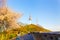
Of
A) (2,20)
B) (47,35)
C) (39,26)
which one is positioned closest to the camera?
(47,35)

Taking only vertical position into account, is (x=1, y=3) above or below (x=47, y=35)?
above

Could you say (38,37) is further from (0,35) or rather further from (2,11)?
(2,11)

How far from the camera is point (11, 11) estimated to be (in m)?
22.5

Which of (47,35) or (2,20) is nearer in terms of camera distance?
(47,35)

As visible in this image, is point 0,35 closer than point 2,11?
Yes

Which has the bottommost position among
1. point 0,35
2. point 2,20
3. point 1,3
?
point 0,35

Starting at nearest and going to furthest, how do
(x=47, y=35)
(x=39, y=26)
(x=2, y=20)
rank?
(x=47, y=35) < (x=2, y=20) < (x=39, y=26)

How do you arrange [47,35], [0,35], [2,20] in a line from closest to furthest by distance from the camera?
[47,35] → [0,35] → [2,20]

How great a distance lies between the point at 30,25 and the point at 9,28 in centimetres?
265

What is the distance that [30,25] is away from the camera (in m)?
22.3

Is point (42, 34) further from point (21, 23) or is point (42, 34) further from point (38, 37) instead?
point (21, 23)

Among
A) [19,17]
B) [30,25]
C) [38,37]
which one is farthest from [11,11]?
[38,37]

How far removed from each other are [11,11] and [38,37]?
12943 millimetres

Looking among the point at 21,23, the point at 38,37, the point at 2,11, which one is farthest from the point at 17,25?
the point at 38,37
